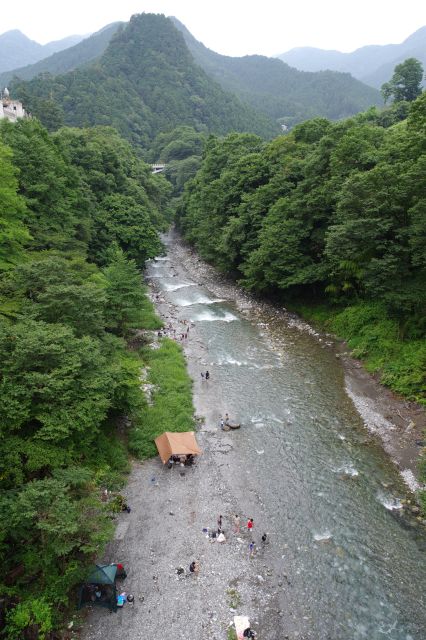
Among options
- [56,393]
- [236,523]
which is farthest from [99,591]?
[56,393]

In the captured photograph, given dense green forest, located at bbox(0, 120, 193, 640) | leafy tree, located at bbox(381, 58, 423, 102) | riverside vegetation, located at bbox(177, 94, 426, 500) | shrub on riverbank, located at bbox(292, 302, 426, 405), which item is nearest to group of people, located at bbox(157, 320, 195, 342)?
dense green forest, located at bbox(0, 120, 193, 640)

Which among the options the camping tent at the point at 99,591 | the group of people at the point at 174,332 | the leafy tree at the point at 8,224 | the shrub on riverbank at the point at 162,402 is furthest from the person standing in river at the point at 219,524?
the group of people at the point at 174,332

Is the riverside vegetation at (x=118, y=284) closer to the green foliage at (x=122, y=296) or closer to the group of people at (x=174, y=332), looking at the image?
the green foliage at (x=122, y=296)

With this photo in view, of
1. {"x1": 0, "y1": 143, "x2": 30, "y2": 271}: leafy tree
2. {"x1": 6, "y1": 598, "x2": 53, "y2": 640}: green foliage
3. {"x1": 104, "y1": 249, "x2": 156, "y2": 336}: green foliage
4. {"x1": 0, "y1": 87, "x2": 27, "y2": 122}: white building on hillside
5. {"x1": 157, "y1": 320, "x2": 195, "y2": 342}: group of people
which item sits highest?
{"x1": 0, "y1": 87, "x2": 27, "y2": 122}: white building on hillside

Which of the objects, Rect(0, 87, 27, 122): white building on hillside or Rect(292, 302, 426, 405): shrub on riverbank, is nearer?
Rect(292, 302, 426, 405): shrub on riverbank

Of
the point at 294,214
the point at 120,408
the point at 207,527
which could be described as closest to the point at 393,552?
the point at 207,527

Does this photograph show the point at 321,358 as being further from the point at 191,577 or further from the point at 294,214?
the point at 191,577

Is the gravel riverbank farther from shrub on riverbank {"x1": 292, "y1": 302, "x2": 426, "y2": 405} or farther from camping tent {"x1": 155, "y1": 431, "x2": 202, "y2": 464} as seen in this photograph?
shrub on riverbank {"x1": 292, "y1": 302, "x2": 426, "y2": 405}
